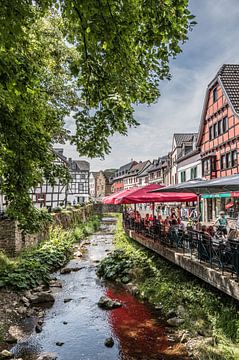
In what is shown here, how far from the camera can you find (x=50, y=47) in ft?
38.4

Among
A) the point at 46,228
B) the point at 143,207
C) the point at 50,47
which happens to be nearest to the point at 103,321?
the point at 50,47

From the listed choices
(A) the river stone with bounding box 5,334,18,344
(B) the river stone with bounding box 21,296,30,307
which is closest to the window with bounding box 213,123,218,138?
(B) the river stone with bounding box 21,296,30,307

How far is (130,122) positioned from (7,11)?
357 centimetres

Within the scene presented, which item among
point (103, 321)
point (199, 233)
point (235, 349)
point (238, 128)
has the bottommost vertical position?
point (103, 321)

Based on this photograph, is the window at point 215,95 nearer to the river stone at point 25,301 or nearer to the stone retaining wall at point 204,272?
the stone retaining wall at point 204,272

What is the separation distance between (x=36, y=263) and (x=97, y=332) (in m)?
7.00

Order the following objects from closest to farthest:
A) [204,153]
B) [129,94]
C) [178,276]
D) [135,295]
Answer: [129,94] → [178,276] → [135,295] → [204,153]

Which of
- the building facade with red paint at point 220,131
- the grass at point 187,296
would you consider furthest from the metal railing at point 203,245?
the building facade with red paint at point 220,131

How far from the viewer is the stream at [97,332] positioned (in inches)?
306

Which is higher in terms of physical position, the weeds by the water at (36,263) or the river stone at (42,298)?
the weeds by the water at (36,263)

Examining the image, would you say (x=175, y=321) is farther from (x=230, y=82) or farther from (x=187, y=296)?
(x=230, y=82)

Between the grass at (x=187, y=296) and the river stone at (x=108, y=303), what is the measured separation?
116 cm

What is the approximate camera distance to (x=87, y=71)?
17.9ft

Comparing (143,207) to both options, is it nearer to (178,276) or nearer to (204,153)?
(204,153)
